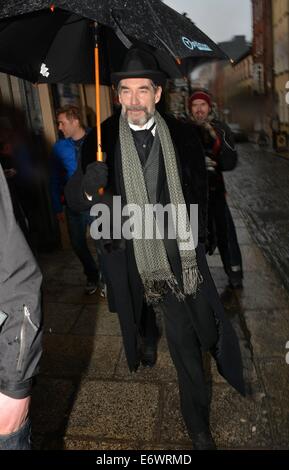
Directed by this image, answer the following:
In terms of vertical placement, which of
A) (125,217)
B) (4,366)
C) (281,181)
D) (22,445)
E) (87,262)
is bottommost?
(281,181)

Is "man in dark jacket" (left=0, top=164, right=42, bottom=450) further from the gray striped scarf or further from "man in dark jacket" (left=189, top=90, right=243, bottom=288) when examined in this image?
"man in dark jacket" (left=189, top=90, right=243, bottom=288)

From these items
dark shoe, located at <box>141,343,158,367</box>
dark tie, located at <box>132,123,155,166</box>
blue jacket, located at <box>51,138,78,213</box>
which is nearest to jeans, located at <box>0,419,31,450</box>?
dark tie, located at <box>132,123,155,166</box>

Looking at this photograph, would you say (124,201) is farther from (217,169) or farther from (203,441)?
(217,169)

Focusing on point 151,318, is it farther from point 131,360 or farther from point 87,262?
point 87,262

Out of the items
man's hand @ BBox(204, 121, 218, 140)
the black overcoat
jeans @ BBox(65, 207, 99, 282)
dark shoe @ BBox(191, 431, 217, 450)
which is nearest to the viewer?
dark shoe @ BBox(191, 431, 217, 450)

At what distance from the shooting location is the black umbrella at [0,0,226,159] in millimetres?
2092

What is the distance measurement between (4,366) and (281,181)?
11.3m

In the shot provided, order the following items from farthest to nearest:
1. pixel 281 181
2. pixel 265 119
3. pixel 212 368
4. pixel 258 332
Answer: pixel 265 119 < pixel 281 181 < pixel 258 332 < pixel 212 368

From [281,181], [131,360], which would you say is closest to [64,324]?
[131,360]

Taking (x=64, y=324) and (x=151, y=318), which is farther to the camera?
(x=64, y=324)

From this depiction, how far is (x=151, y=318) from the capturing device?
10.6ft

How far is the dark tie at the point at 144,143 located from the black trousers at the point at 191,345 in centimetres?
86

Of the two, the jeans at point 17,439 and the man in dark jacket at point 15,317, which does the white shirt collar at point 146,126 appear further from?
the jeans at point 17,439

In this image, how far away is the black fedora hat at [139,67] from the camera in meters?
2.40
